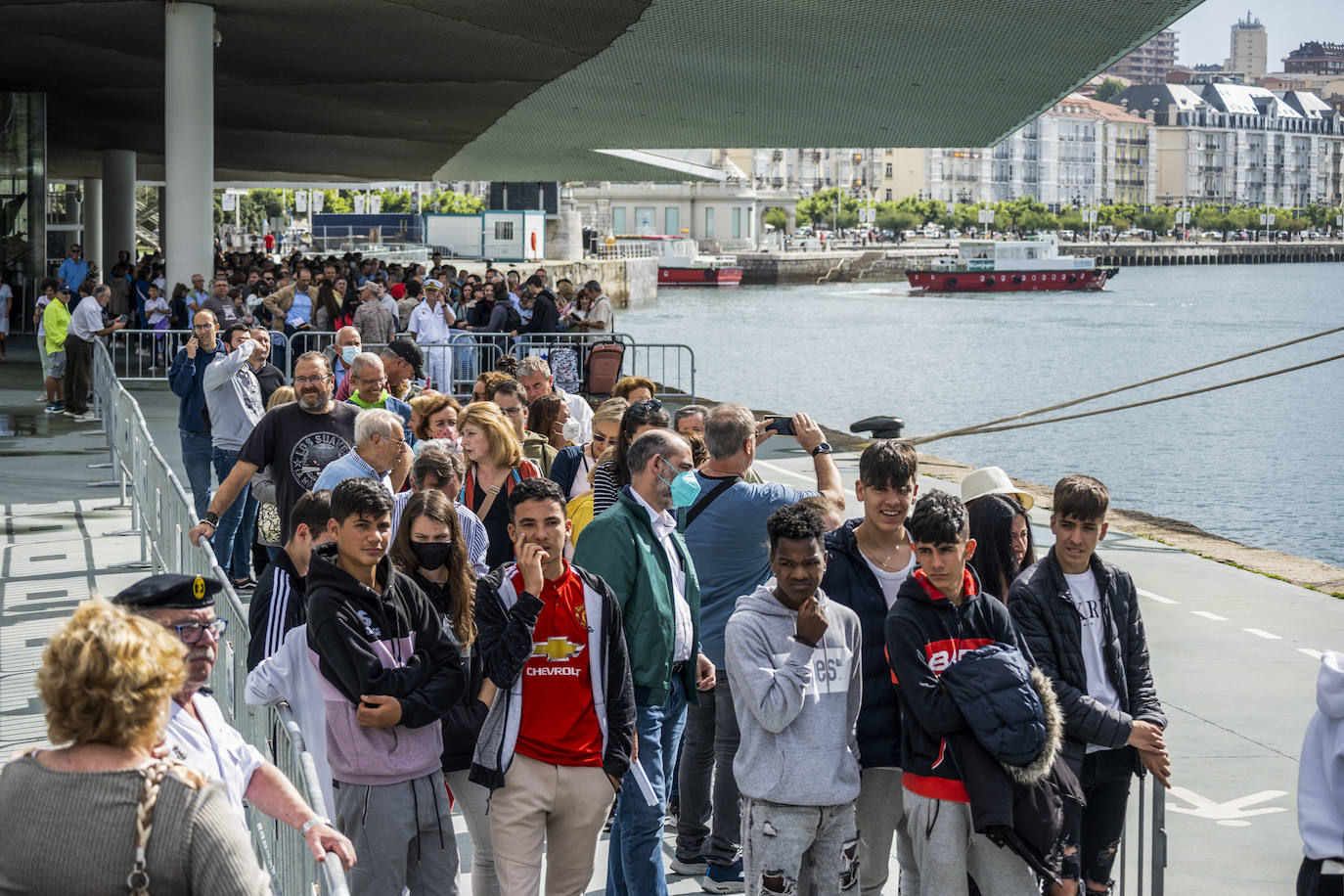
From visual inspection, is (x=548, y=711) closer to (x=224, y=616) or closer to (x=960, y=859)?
(x=960, y=859)

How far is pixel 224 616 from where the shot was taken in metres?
6.18

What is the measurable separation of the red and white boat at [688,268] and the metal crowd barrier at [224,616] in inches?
4142

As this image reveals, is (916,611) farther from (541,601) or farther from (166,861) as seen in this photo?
(166,861)

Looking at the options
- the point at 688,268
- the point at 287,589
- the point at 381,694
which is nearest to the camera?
the point at 381,694

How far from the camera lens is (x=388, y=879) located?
15.0 feet

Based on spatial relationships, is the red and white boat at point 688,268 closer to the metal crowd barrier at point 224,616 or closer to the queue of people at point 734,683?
the metal crowd barrier at point 224,616

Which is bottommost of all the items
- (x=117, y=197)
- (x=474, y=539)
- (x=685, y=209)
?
(x=474, y=539)

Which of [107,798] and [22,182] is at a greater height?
[22,182]

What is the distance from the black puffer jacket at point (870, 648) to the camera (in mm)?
4840

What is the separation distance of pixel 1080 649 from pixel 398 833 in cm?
239

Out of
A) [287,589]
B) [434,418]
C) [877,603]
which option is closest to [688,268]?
[434,418]

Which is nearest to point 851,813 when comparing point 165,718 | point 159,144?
point 165,718

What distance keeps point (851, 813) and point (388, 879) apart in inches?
58.7

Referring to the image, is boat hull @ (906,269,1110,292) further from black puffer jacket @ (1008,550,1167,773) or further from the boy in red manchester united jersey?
the boy in red manchester united jersey
